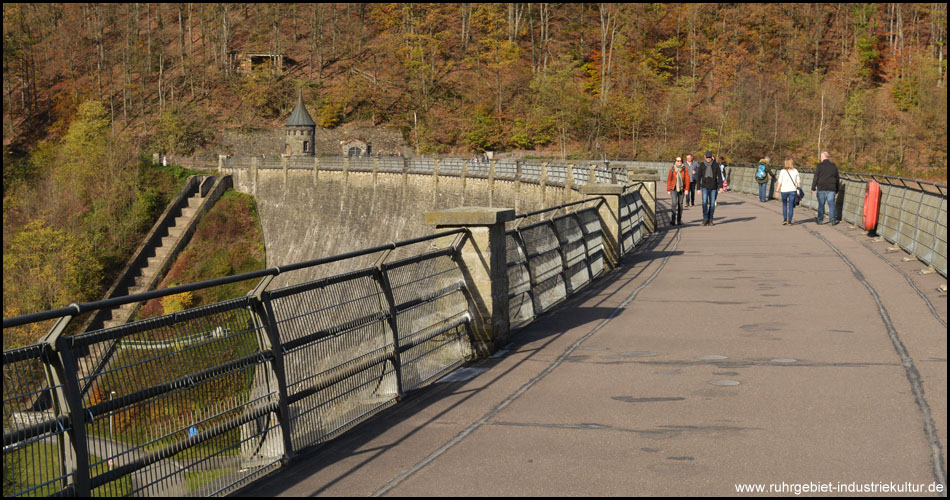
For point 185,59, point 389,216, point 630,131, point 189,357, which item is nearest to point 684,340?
point 189,357

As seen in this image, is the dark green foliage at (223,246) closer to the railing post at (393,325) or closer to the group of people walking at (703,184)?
the group of people walking at (703,184)

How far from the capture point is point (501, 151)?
89500 mm

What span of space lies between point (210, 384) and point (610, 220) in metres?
12.4

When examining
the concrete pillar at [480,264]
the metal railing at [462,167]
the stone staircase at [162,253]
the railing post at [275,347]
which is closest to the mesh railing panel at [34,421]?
the railing post at [275,347]

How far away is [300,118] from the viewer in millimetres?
88562

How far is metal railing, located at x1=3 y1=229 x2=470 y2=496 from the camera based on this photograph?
4.68 meters

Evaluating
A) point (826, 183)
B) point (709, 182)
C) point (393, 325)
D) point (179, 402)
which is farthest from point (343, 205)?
point (179, 402)

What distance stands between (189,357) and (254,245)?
73148 millimetres

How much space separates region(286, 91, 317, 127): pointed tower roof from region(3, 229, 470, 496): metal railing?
3241 inches

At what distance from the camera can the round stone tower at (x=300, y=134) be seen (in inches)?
3474

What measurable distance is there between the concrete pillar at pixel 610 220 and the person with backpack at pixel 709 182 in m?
7.32

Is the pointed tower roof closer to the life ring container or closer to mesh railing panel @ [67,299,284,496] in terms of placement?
the life ring container

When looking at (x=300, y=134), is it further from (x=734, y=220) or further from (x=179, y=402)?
(x=179, y=402)

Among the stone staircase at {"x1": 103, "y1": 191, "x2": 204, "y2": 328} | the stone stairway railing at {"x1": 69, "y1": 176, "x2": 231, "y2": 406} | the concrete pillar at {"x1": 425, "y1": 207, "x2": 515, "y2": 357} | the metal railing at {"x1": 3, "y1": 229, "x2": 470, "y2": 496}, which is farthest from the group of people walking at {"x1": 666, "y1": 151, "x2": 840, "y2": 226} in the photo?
the stone staircase at {"x1": 103, "y1": 191, "x2": 204, "y2": 328}
